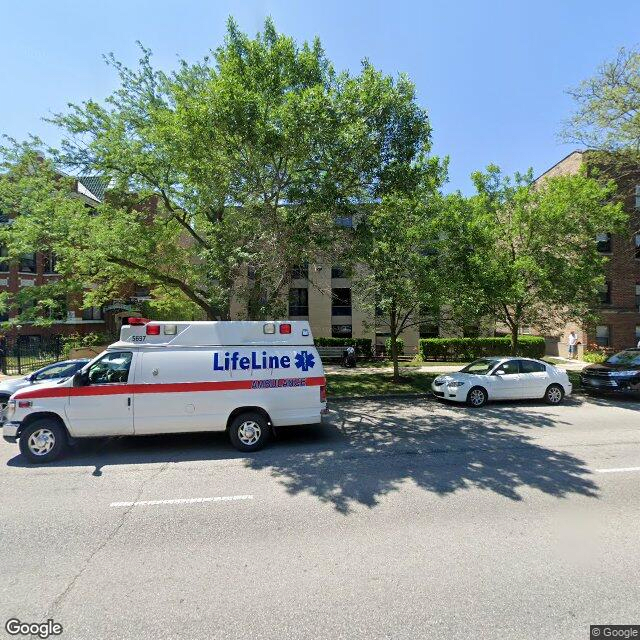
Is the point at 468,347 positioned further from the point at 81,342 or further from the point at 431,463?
the point at 81,342

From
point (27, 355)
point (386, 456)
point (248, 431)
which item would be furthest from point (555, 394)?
point (27, 355)

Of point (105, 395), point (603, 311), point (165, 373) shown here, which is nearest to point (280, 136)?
point (165, 373)

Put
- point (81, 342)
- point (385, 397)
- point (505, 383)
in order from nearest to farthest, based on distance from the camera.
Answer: point (505, 383), point (385, 397), point (81, 342)

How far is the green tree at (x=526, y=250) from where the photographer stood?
14078 millimetres

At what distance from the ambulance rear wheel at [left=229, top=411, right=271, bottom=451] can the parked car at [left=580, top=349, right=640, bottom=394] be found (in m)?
12.1

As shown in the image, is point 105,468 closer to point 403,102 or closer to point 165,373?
point 165,373

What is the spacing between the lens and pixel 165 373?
24.0ft

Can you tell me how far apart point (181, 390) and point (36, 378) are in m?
5.27

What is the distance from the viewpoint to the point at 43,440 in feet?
22.8

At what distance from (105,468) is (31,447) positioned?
4.90ft

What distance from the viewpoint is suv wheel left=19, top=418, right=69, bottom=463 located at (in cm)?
687

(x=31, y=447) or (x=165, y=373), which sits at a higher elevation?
(x=165, y=373)

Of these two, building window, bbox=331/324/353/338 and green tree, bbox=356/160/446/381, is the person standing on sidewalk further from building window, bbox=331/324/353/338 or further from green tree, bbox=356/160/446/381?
green tree, bbox=356/160/446/381

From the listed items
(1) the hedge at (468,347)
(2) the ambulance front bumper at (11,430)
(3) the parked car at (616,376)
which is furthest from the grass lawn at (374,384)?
(2) the ambulance front bumper at (11,430)
